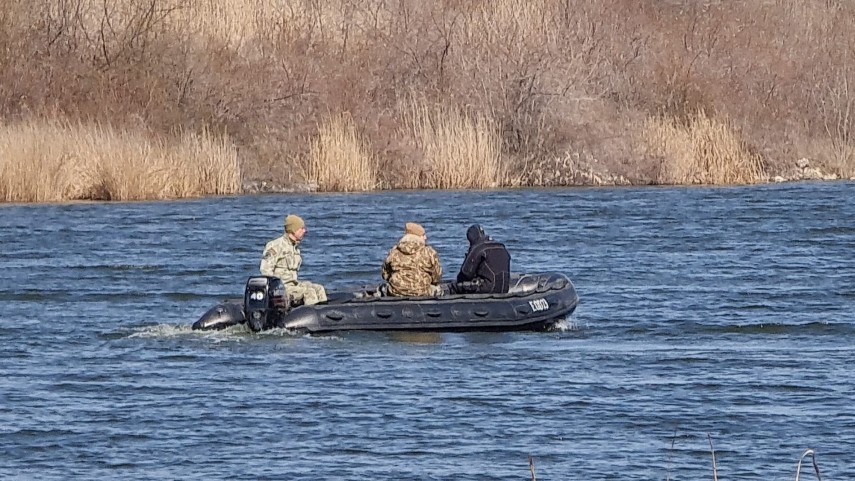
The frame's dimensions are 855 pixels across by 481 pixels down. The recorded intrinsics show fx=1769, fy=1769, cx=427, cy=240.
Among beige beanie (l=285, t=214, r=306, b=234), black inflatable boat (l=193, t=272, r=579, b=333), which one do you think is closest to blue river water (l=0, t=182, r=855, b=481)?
black inflatable boat (l=193, t=272, r=579, b=333)

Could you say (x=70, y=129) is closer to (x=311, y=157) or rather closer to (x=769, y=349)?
(x=311, y=157)

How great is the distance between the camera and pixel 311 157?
2905 centimetres

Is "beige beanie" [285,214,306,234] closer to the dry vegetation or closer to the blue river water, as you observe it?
the blue river water

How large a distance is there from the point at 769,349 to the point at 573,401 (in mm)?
2887

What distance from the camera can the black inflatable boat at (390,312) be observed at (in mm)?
13742

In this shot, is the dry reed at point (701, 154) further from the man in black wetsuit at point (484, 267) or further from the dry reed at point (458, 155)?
the man in black wetsuit at point (484, 267)

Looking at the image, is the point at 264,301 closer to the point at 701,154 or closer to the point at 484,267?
the point at 484,267

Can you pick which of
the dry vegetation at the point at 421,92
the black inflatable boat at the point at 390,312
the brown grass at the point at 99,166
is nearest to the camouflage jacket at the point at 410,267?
the black inflatable boat at the point at 390,312

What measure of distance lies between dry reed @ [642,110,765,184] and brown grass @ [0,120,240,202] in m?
7.25

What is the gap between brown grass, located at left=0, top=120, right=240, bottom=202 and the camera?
25266mm

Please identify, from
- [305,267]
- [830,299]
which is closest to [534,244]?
[305,267]

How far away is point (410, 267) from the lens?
14180 mm

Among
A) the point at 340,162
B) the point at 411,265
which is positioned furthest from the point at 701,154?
the point at 411,265

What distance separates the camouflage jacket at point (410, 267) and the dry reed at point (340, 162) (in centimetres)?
1401
